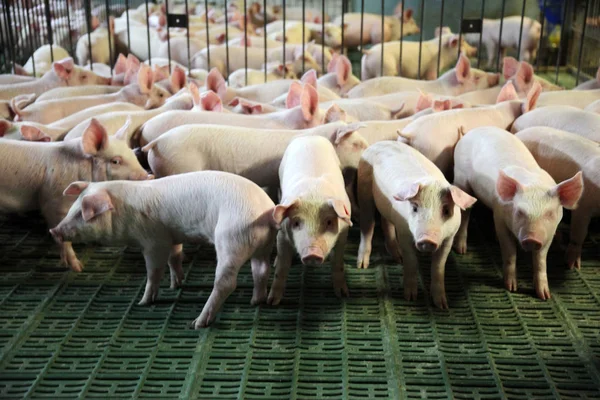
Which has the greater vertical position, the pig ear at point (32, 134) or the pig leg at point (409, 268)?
the pig ear at point (32, 134)

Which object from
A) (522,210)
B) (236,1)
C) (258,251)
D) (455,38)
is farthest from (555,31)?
(258,251)

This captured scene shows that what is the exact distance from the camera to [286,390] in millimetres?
2852

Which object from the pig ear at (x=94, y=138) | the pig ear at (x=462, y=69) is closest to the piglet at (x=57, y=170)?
the pig ear at (x=94, y=138)

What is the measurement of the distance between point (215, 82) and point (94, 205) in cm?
239

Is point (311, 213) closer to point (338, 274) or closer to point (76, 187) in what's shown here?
point (338, 274)

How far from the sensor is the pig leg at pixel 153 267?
3.44 meters

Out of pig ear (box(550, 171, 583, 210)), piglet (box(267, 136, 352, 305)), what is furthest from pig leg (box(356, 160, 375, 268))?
pig ear (box(550, 171, 583, 210))

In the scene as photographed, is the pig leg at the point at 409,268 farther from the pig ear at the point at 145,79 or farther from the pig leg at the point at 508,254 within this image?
the pig ear at the point at 145,79

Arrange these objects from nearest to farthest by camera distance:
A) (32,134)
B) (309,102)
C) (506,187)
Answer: (506,187) < (32,134) < (309,102)

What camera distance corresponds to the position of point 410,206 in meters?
3.31

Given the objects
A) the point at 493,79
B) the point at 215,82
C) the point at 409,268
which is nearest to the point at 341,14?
the point at 493,79

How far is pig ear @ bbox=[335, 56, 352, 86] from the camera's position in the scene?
6355mm

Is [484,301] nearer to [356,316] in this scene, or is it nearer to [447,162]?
[356,316]

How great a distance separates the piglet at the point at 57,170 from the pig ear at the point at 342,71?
2.84 meters
